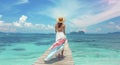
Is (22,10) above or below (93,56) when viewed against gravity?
above

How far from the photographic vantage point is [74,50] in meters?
18.5

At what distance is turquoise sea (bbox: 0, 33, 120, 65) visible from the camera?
15087 mm

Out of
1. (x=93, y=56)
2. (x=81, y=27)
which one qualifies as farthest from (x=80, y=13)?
(x=93, y=56)

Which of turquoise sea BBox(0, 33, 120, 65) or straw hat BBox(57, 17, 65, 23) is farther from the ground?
straw hat BBox(57, 17, 65, 23)

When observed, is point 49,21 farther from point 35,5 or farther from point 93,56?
point 93,56

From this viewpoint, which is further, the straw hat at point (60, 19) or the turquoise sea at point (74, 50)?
the turquoise sea at point (74, 50)

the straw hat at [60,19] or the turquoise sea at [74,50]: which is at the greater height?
the straw hat at [60,19]

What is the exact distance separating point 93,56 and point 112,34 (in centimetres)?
1113

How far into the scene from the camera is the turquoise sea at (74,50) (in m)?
15.1

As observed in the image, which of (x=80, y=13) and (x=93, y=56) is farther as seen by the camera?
(x=80, y=13)

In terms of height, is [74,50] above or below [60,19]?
below

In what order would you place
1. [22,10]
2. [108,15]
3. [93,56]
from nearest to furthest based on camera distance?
[93,56] → [108,15] → [22,10]

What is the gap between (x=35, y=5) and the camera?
2814 centimetres

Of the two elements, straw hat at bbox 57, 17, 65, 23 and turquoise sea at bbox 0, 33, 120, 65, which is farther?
turquoise sea at bbox 0, 33, 120, 65
